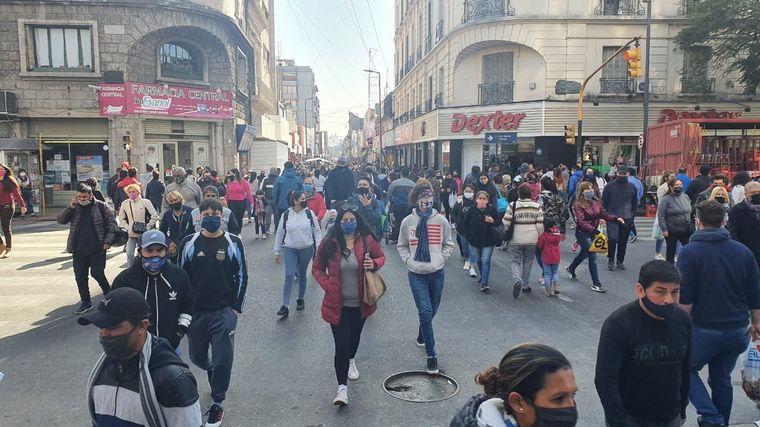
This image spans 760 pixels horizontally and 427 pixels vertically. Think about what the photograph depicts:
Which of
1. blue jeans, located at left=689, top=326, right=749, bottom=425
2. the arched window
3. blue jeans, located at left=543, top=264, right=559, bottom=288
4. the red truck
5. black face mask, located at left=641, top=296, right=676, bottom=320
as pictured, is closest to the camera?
black face mask, located at left=641, top=296, right=676, bottom=320

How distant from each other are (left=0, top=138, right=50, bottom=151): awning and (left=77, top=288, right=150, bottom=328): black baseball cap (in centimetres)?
2085

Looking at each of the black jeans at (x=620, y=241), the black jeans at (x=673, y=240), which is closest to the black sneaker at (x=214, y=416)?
the black jeans at (x=673, y=240)

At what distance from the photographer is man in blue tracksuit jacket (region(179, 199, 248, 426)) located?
15.2ft

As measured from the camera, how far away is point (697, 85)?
25250 millimetres

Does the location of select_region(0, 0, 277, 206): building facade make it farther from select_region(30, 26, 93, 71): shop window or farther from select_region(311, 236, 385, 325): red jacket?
select_region(311, 236, 385, 325): red jacket

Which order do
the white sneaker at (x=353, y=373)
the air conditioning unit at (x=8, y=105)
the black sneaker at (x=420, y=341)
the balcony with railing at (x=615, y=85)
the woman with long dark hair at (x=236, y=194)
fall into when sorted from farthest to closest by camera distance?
the balcony with railing at (x=615, y=85) → the air conditioning unit at (x=8, y=105) → the woman with long dark hair at (x=236, y=194) → the black sneaker at (x=420, y=341) → the white sneaker at (x=353, y=373)

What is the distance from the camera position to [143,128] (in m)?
23.9

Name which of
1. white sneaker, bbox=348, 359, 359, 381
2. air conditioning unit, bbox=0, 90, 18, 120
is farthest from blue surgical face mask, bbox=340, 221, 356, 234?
air conditioning unit, bbox=0, 90, 18, 120

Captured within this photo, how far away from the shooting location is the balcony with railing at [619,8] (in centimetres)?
2480

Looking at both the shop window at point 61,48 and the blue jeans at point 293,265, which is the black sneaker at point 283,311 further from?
the shop window at point 61,48

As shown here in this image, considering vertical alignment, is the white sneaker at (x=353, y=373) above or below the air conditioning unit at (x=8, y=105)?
below

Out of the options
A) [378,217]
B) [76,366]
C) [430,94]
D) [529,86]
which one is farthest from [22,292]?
[430,94]

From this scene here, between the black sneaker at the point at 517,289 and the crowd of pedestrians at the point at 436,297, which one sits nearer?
the crowd of pedestrians at the point at 436,297

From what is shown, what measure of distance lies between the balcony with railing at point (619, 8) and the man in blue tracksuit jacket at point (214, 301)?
80.5 ft
